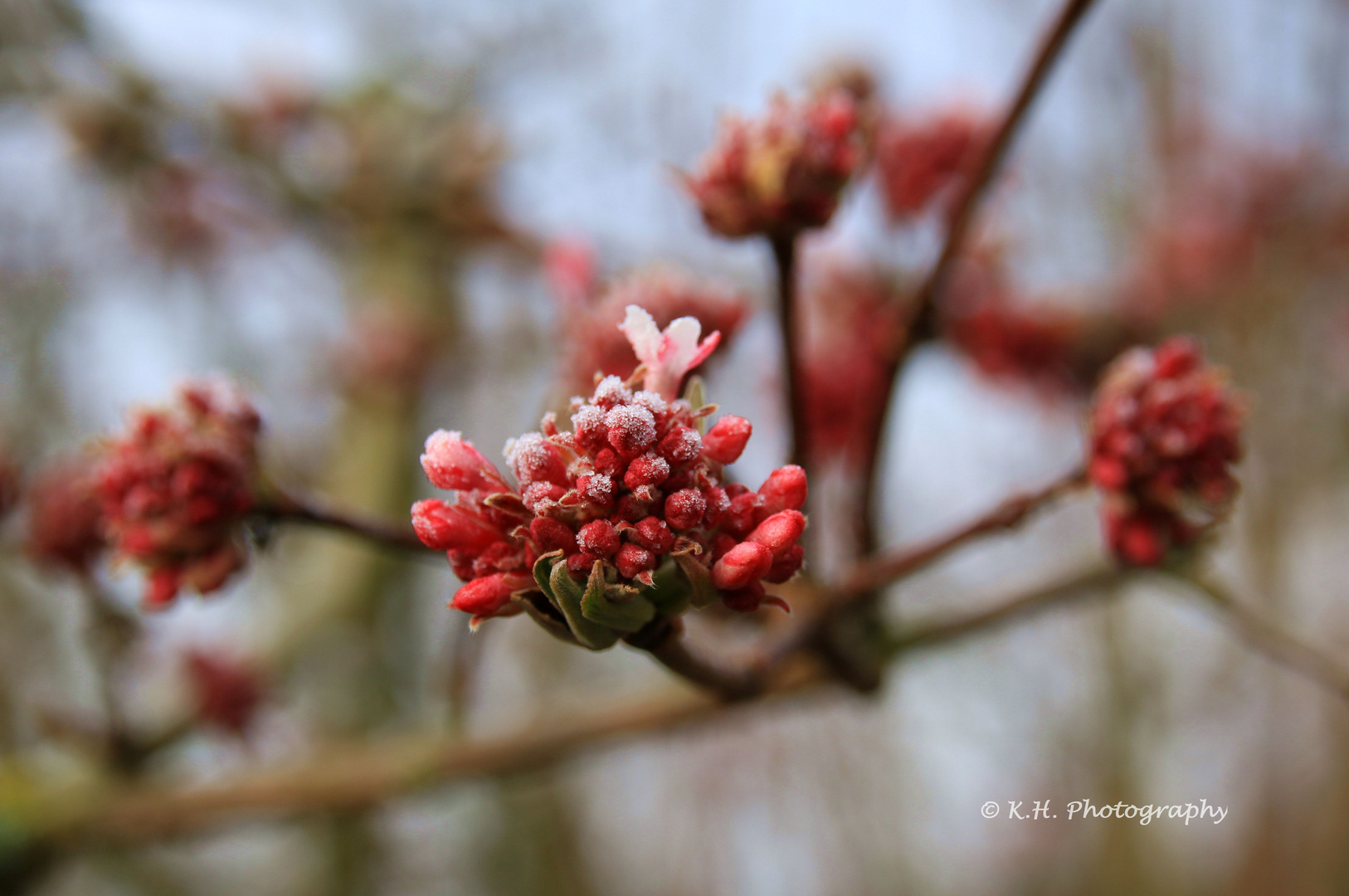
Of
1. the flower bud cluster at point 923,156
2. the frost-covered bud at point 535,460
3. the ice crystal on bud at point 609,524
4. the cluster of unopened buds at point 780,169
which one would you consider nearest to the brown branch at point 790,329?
the cluster of unopened buds at point 780,169

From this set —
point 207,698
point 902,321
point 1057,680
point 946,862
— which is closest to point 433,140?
point 207,698

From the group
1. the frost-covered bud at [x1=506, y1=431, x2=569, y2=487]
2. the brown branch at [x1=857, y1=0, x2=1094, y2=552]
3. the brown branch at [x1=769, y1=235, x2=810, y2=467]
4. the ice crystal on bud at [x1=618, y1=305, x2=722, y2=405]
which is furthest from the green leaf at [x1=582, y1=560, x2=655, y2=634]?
the brown branch at [x1=857, y1=0, x2=1094, y2=552]

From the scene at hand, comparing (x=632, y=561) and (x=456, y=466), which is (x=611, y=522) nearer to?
(x=632, y=561)

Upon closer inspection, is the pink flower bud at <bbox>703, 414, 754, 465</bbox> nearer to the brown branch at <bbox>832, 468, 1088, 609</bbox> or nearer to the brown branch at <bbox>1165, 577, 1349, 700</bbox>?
the brown branch at <bbox>832, 468, 1088, 609</bbox>

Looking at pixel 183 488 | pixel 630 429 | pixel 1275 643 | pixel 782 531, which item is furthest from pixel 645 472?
pixel 1275 643

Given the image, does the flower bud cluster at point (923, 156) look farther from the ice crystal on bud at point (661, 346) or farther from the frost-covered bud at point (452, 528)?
the frost-covered bud at point (452, 528)

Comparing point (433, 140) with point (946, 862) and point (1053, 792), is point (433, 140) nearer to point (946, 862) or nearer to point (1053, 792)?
point (1053, 792)
